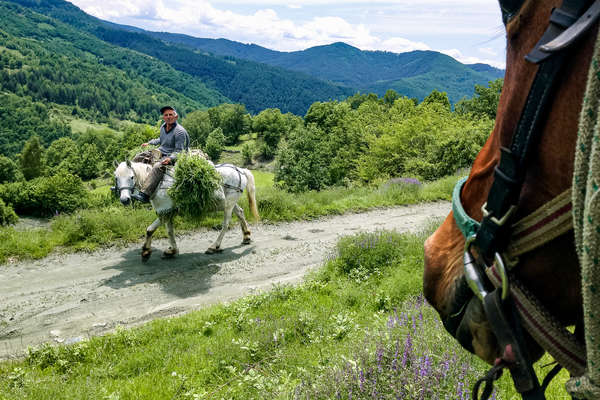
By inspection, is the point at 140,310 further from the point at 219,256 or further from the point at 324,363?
the point at 324,363

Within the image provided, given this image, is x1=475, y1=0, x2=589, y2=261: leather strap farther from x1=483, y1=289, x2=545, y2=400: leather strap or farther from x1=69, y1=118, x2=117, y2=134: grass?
x1=69, y1=118, x2=117, y2=134: grass

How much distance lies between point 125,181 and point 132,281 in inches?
86.2

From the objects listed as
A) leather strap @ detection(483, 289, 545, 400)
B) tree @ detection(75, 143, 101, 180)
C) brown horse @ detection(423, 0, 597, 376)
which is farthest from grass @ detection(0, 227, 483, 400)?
tree @ detection(75, 143, 101, 180)

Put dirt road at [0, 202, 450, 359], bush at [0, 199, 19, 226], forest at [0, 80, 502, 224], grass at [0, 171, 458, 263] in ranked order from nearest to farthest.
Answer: dirt road at [0, 202, 450, 359] → grass at [0, 171, 458, 263] → bush at [0, 199, 19, 226] → forest at [0, 80, 502, 224]

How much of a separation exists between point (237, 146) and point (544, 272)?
96799mm

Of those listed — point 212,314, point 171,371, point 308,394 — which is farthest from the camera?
point 212,314

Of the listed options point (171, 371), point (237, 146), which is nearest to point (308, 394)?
point (171, 371)

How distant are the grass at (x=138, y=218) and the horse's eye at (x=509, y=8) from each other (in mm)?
8741

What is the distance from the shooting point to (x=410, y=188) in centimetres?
1608

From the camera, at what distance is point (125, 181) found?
8273mm

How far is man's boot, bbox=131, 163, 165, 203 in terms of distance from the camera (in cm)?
849

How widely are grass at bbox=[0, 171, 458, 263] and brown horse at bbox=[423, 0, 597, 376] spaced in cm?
852

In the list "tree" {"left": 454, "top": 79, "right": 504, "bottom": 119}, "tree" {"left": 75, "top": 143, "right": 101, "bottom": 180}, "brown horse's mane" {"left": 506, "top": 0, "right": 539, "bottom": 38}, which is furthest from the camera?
"tree" {"left": 75, "top": 143, "right": 101, "bottom": 180}

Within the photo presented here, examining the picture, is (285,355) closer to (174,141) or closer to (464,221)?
(464,221)
